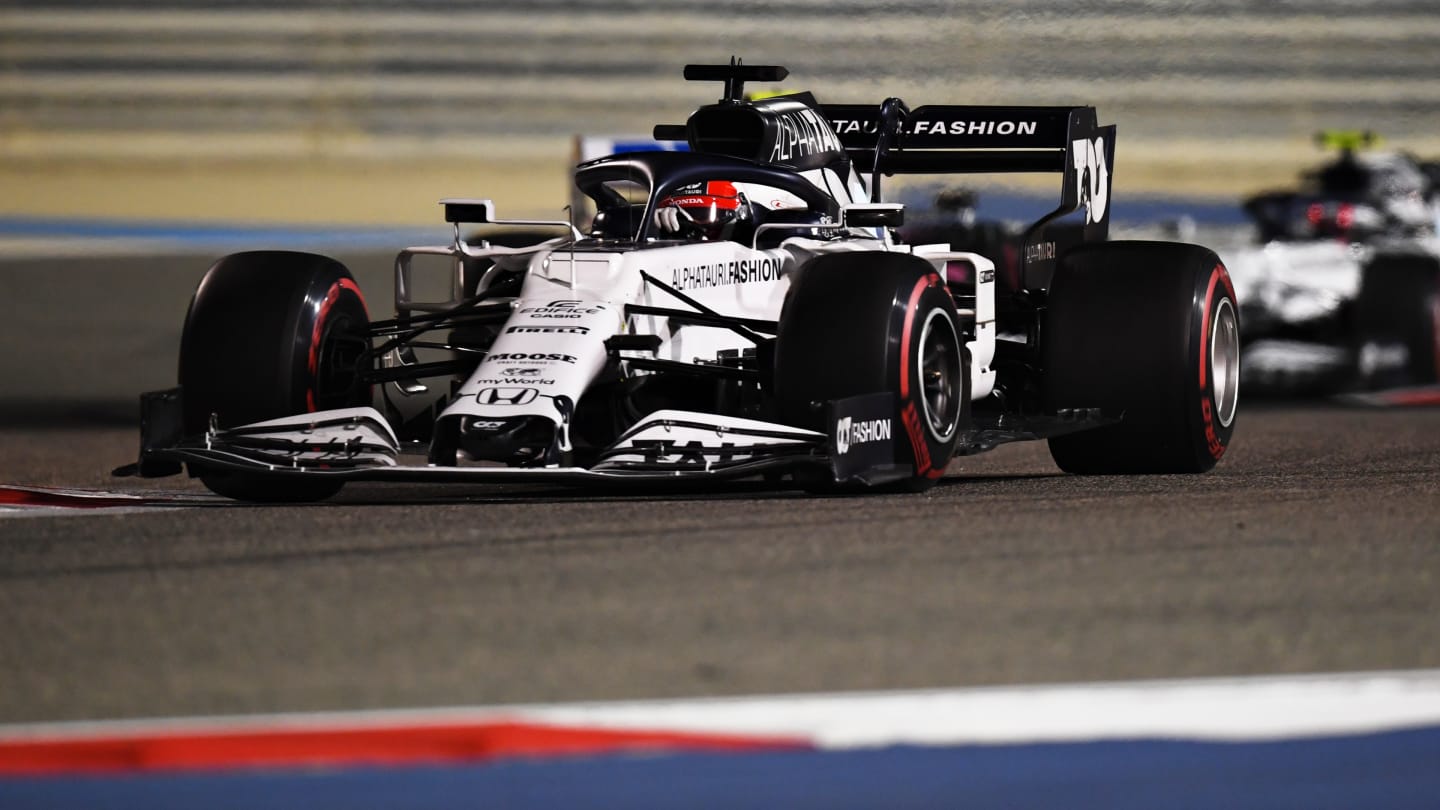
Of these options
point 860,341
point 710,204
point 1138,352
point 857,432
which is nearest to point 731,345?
point 710,204

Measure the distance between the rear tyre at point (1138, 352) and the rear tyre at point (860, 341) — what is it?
1079 millimetres

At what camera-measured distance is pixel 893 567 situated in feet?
19.4

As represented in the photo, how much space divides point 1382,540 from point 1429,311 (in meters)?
8.68

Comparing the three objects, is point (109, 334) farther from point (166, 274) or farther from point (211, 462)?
point (211, 462)

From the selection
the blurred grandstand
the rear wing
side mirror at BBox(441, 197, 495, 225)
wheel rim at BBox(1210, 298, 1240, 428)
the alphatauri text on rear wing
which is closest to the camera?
side mirror at BBox(441, 197, 495, 225)

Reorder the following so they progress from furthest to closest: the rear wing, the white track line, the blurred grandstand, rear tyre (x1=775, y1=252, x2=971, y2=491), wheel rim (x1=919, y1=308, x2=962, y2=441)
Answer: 1. the blurred grandstand
2. the rear wing
3. wheel rim (x1=919, y1=308, x2=962, y2=441)
4. rear tyre (x1=775, y1=252, x2=971, y2=491)
5. the white track line

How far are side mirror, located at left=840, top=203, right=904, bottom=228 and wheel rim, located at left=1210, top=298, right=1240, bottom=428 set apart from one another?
1608mm

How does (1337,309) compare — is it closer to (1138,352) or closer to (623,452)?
(1138,352)

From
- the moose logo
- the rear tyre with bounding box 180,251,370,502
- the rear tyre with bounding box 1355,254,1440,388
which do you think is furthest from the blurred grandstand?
the rear tyre with bounding box 180,251,370,502

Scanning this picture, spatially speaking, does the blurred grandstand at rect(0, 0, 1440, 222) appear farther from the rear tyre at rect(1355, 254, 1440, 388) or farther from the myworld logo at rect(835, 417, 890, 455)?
the myworld logo at rect(835, 417, 890, 455)

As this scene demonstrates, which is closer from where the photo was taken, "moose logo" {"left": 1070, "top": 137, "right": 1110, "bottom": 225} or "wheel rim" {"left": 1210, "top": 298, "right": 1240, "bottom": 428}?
"wheel rim" {"left": 1210, "top": 298, "right": 1240, "bottom": 428}

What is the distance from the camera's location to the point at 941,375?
7.98 m

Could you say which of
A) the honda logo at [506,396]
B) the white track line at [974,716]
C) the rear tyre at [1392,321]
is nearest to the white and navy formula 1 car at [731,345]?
the honda logo at [506,396]

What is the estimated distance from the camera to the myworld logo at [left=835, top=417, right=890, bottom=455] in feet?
23.7
